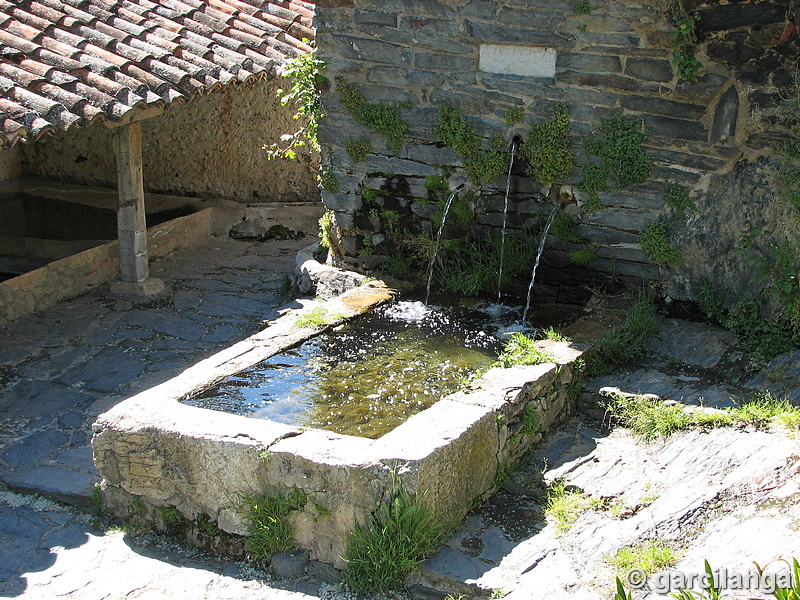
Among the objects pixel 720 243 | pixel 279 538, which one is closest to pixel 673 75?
→ pixel 720 243

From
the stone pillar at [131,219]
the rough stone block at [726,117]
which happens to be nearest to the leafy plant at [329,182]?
the stone pillar at [131,219]

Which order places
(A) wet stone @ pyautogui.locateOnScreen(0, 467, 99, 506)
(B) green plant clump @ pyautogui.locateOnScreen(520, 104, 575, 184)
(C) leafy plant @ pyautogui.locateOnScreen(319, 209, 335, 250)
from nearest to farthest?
(A) wet stone @ pyautogui.locateOnScreen(0, 467, 99, 506)
(B) green plant clump @ pyautogui.locateOnScreen(520, 104, 575, 184)
(C) leafy plant @ pyautogui.locateOnScreen(319, 209, 335, 250)

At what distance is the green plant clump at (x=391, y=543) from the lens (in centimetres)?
369

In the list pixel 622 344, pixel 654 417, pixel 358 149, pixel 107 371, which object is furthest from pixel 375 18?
pixel 654 417

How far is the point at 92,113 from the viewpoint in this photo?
5.93 m

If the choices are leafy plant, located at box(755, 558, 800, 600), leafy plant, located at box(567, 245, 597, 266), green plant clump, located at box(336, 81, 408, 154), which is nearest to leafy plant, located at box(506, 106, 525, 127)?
green plant clump, located at box(336, 81, 408, 154)

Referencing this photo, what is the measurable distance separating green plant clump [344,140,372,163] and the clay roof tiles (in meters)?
1.38

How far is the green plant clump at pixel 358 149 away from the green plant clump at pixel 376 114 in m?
0.15

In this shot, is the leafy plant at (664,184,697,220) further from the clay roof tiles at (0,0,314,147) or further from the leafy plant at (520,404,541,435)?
the clay roof tiles at (0,0,314,147)

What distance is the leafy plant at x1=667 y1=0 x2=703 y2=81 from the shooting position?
5090mm

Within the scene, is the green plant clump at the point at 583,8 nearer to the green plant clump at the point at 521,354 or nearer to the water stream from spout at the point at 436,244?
the water stream from spout at the point at 436,244

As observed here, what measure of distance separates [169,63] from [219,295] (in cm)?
209

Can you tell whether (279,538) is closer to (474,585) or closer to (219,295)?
(474,585)

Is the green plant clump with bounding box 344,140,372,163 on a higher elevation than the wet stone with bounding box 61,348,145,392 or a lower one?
higher
